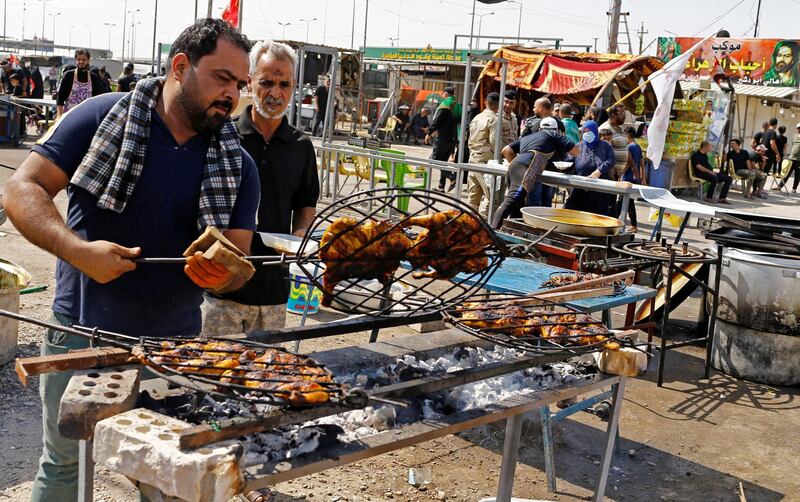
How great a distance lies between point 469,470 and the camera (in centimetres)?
457

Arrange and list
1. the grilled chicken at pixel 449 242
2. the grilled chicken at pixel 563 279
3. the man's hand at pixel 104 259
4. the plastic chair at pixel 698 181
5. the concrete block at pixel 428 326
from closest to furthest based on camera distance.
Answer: the man's hand at pixel 104 259 < the grilled chicken at pixel 449 242 < the grilled chicken at pixel 563 279 < the concrete block at pixel 428 326 < the plastic chair at pixel 698 181

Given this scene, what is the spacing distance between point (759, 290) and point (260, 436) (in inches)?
201

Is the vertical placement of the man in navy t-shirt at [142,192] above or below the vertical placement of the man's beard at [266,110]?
below

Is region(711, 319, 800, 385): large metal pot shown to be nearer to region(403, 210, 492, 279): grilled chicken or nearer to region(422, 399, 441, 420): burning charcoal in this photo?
region(403, 210, 492, 279): grilled chicken

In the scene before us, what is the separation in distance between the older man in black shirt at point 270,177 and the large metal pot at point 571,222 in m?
2.65

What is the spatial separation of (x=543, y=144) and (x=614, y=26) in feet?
46.2

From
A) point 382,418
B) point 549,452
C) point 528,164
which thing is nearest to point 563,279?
point 549,452

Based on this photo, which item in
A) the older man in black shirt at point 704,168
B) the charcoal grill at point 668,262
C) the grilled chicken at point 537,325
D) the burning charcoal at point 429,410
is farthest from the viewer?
the older man in black shirt at point 704,168

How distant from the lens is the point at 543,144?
8875 mm

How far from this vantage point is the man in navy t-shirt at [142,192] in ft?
8.70

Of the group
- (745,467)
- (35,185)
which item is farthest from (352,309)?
(745,467)

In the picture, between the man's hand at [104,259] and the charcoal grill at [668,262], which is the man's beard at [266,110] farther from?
the charcoal grill at [668,262]

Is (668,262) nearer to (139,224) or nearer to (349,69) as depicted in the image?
(139,224)

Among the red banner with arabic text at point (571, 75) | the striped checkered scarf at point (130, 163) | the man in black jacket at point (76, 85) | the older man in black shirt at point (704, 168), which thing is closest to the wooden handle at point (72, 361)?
the striped checkered scarf at point (130, 163)
